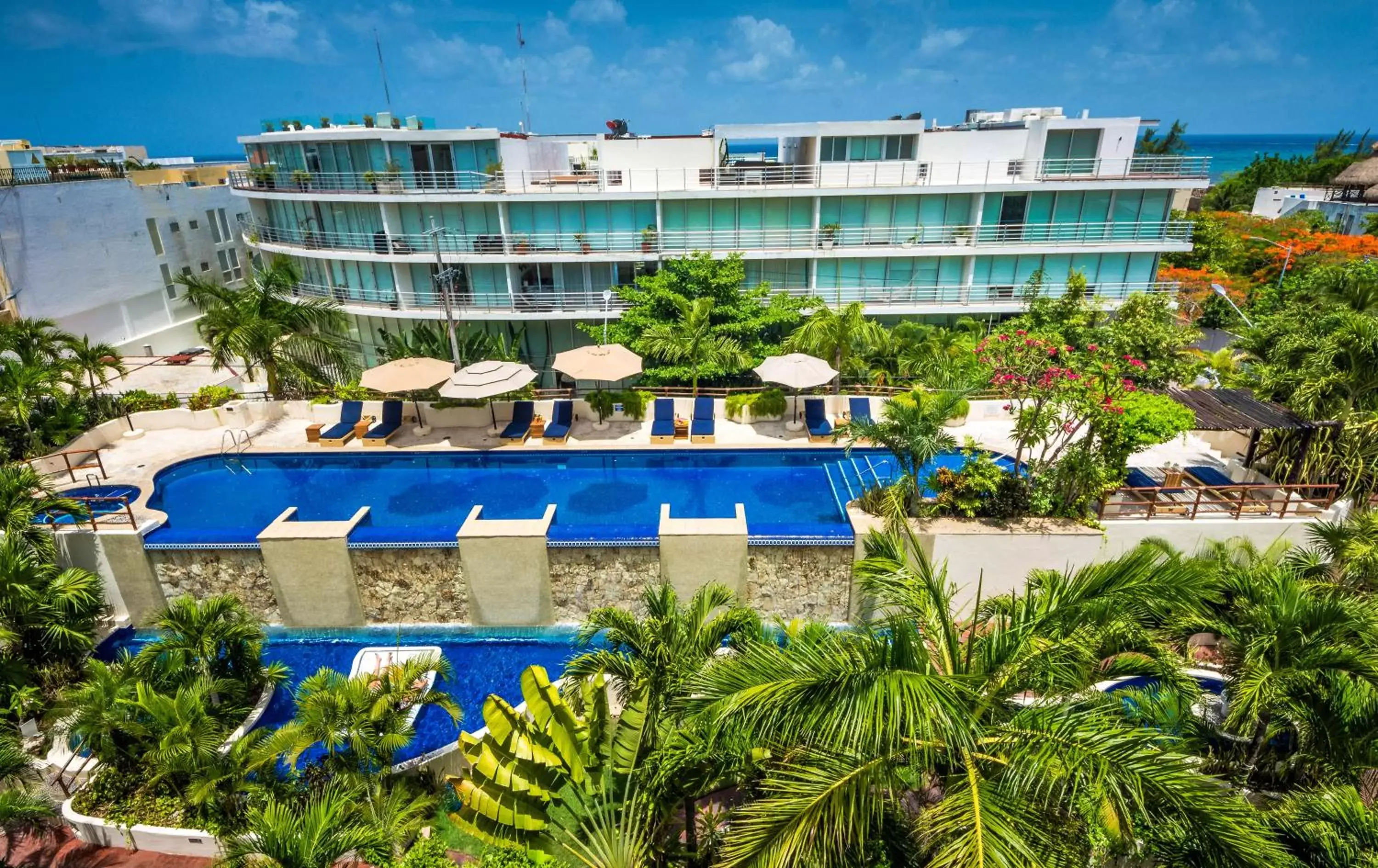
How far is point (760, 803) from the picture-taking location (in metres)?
5.61

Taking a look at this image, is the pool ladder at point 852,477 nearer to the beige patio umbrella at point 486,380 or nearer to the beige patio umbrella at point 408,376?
the beige patio umbrella at point 486,380

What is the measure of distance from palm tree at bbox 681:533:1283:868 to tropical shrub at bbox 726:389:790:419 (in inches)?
522

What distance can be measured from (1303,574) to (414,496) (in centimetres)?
1815

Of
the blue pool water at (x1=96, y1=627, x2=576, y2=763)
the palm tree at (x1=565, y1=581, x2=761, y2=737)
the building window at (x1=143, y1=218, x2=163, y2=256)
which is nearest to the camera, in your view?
the palm tree at (x1=565, y1=581, x2=761, y2=737)

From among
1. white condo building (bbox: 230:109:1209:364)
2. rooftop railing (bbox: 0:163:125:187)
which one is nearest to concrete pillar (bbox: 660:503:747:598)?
white condo building (bbox: 230:109:1209:364)

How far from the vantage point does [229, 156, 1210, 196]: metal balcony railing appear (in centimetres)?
2592

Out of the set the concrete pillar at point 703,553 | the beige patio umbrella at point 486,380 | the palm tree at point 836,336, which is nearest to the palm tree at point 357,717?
the concrete pillar at point 703,553

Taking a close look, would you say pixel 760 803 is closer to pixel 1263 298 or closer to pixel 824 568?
pixel 824 568

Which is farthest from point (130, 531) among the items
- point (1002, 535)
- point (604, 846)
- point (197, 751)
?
point (1002, 535)

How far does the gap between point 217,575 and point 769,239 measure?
69.4 feet

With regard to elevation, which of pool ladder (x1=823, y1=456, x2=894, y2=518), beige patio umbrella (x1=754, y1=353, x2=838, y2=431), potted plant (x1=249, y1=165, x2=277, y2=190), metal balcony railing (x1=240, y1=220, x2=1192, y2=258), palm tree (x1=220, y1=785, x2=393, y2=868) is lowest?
pool ladder (x1=823, y1=456, x2=894, y2=518)

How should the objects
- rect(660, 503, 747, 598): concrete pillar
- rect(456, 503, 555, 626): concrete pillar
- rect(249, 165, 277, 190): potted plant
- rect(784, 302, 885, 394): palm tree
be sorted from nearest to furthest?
1. rect(660, 503, 747, 598): concrete pillar
2. rect(456, 503, 555, 626): concrete pillar
3. rect(784, 302, 885, 394): palm tree
4. rect(249, 165, 277, 190): potted plant

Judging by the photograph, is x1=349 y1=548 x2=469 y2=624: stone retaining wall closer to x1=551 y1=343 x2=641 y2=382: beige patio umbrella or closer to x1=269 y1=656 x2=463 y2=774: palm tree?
x1=269 y1=656 x2=463 y2=774: palm tree

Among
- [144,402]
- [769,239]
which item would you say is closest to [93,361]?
[144,402]
